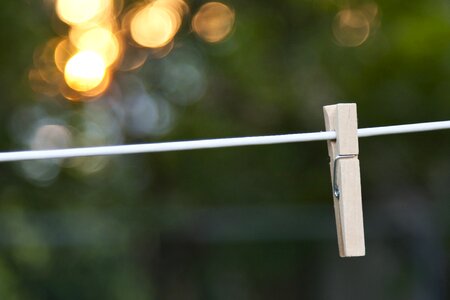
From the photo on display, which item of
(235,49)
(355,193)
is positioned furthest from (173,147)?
(235,49)

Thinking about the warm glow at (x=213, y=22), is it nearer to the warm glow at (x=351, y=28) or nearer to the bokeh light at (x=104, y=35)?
the bokeh light at (x=104, y=35)

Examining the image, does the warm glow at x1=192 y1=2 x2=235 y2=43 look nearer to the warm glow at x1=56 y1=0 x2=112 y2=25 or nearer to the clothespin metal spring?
the warm glow at x1=56 y1=0 x2=112 y2=25

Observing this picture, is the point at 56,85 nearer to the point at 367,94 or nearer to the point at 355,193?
the point at 367,94

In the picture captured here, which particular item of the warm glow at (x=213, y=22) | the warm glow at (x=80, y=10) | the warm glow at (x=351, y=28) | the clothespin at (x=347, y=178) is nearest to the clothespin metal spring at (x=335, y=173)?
the clothespin at (x=347, y=178)

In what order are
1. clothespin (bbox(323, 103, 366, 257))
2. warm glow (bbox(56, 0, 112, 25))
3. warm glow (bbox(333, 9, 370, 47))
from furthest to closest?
warm glow (bbox(56, 0, 112, 25))
warm glow (bbox(333, 9, 370, 47))
clothespin (bbox(323, 103, 366, 257))

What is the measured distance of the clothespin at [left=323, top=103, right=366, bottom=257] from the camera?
1493 millimetres

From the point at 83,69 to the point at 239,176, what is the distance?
38.5 inches

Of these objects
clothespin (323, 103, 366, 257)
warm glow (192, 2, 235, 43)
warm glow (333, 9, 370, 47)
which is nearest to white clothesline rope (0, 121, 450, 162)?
clothespin (323, 103, 366, 257)

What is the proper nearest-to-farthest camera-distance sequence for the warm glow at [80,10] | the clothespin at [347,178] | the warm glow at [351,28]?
the clothespin at [347,178], the warm glow at [351,28], the warm glow at [80,10]

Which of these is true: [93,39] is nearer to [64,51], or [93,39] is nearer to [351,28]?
[64,51]

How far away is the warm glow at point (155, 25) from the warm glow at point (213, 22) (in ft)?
0.33

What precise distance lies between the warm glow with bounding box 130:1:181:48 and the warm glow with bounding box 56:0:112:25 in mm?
156

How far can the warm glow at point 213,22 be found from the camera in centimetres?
437

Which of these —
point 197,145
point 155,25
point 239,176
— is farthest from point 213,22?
point 197,145
